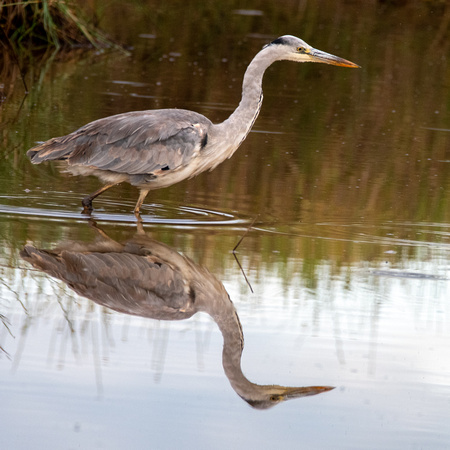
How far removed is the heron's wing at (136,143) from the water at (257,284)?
39 cm

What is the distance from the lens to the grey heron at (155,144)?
7.29 meters

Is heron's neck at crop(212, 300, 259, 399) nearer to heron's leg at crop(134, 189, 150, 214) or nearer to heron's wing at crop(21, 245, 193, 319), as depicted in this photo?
heron's wing at crop(21, 245, 193, 319)

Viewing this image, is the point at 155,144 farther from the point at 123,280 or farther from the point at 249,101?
the point at 123,280

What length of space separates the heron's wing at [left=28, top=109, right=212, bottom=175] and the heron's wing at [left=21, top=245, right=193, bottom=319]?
1216 millimetres

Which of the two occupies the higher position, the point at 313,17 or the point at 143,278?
the point at 313,17

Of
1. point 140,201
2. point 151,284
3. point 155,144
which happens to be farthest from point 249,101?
point 151,284

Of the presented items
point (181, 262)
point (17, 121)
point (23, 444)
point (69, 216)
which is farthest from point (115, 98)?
point (23, 444)

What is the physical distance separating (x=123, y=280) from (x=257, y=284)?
2.57ft

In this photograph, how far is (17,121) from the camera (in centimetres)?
1066

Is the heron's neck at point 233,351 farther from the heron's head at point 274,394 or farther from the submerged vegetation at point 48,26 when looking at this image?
the submerged vegetation at point 48,26

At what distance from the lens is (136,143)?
24.2 ft

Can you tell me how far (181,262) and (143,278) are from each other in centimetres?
45

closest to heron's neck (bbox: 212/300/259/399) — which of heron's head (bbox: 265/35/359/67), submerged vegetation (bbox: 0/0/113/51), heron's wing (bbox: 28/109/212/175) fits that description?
heron's wing (bbox: 28/109/212/175)

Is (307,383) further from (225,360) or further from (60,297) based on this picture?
(60,297)
